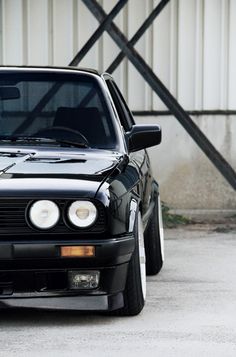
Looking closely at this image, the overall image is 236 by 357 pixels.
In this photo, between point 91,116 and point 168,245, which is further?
point 168,245

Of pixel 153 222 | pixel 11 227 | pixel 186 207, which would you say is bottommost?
pixel 186 207

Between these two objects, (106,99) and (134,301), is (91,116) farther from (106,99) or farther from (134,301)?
(134,301)

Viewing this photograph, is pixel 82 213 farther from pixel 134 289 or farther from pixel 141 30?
pixel 141 30

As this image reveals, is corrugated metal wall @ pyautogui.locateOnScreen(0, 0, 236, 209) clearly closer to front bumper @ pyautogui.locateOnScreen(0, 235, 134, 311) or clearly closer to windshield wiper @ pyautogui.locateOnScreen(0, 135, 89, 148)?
windshield wiper @ pyautogui.locateOnScreen(0, 135, 89, 148)

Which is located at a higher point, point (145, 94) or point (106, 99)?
point (106, 99)

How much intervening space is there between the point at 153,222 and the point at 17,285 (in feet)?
7.97

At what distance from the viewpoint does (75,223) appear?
6.22 meters

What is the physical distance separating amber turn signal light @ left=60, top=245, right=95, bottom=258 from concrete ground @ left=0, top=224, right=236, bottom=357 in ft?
1.44

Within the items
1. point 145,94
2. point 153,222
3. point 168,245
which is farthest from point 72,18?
point 153,222

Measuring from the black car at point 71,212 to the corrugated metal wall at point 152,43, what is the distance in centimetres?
499

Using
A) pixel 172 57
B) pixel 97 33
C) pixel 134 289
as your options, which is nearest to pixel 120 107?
pixel 134 289

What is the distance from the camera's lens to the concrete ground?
5.90 m

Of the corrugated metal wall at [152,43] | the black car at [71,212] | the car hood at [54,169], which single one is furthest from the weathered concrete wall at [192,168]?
the car hood at [54,169]

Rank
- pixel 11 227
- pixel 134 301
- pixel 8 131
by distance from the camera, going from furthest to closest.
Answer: pixel 8 131 → pixel 134 301 → pixel 11 227
